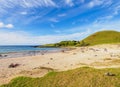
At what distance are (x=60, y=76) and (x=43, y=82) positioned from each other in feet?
4.60

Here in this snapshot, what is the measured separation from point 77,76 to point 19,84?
4.11m

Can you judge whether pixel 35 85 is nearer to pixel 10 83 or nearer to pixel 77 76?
pixel 10 83

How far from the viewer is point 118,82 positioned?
414 inches

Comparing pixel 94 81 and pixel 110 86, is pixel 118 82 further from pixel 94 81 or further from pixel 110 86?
pixel 94 81

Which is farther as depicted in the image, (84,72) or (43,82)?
(84,72)

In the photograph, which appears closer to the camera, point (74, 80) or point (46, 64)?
point (74, 80)

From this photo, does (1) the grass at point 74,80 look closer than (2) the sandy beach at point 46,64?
Yes

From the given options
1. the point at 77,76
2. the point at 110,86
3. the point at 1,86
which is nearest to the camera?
the point at 110,86

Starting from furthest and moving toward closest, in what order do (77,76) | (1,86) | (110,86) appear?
(77,76), (1,86), (110,86)

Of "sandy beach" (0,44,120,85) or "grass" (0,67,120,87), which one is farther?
"sandy beach" (0,44,120,85)

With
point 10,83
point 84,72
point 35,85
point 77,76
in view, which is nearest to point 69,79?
point 77,76

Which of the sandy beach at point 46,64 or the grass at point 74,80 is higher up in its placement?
the grass at point 74,80

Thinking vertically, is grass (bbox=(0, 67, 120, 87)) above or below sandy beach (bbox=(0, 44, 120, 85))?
above

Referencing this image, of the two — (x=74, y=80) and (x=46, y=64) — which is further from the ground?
(x=74, y=80)
